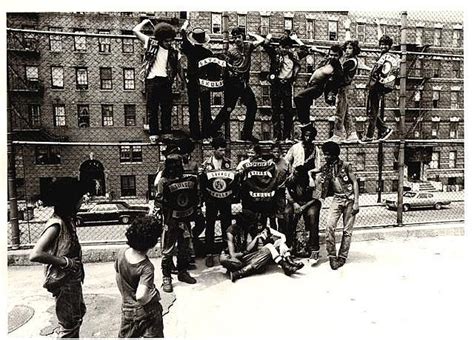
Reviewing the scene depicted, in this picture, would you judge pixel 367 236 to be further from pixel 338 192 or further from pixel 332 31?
pixel 332 31

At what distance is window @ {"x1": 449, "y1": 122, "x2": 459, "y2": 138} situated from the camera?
24.3 m

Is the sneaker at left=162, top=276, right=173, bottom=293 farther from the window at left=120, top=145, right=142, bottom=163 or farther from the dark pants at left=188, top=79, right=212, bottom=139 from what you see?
the window at left=120, top=145, right=142, bottom=163

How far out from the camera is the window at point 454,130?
2428 cm

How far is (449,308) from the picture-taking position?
4648mm

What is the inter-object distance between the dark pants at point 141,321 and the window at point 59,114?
63.2ft

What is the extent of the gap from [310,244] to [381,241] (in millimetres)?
1908

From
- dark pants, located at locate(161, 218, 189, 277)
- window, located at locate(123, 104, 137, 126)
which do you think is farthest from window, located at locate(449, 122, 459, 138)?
dark pants, located at locate(161, 218, 189, 277)

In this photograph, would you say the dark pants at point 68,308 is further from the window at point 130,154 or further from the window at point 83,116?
the window at point 83,116

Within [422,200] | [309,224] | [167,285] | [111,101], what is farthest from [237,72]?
[111,101]

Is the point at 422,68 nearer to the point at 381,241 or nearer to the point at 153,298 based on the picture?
the point at 381,241

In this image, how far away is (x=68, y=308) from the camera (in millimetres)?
3521

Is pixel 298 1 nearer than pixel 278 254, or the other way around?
pixel 298 1

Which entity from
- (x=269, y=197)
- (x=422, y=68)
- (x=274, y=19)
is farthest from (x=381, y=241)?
(x=422, y=68)

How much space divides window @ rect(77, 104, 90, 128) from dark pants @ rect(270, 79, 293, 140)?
51.4ft
